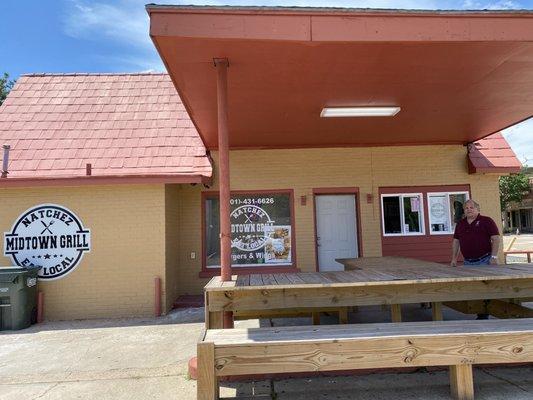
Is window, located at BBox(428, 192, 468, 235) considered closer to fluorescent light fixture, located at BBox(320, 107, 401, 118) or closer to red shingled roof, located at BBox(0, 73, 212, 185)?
fluorescent light fixture, located at BBox(320, 107, 401, 118)

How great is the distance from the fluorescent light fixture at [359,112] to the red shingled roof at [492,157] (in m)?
3.62

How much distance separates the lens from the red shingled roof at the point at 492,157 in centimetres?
961

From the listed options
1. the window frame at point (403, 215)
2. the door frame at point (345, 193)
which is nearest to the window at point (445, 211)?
the window frame at point (403, 215)

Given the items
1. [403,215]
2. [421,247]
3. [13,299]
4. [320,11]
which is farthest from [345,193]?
[13,299]

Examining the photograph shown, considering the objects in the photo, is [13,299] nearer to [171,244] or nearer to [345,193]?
[171,244]

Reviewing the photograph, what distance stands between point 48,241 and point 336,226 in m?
6.38

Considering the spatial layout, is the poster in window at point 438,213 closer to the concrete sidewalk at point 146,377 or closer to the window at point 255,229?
the window at point 255,229

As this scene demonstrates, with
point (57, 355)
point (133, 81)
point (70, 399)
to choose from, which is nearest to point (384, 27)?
point (70, 399)

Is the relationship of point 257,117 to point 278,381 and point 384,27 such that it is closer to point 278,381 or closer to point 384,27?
point 384,27

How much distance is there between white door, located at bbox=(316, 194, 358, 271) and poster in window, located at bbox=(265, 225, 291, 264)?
0.78 meters

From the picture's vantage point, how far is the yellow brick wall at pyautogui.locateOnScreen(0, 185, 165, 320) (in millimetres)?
8164

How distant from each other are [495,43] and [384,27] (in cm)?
134

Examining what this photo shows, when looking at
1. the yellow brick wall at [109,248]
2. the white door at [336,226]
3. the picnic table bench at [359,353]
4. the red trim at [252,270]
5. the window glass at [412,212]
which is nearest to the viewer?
the picnic table bench at [359,353]

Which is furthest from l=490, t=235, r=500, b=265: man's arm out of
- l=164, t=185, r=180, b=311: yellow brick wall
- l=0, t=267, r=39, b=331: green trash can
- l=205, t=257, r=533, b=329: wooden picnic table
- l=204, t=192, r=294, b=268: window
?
l=0, t=267, r=39, b=331: green trash can
